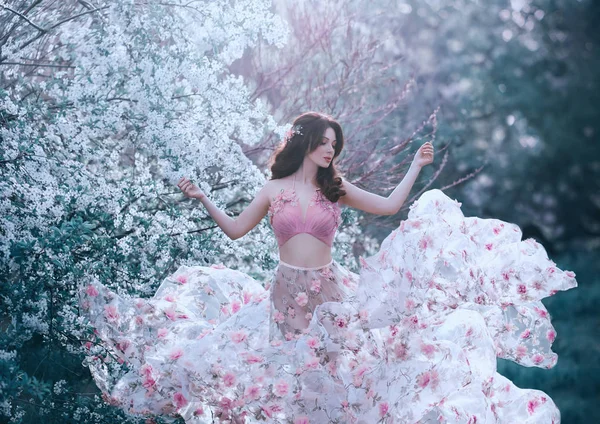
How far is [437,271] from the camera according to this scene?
3.53 metres

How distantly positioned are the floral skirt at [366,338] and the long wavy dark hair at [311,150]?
42cm

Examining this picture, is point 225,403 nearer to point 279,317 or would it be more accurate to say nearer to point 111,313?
point 279,317

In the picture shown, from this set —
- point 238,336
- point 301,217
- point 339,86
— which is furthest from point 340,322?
point 339,86

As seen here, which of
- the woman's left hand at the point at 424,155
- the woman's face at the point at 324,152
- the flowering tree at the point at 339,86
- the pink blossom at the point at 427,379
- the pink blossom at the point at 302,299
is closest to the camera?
the pink blossom at the point at 427,379

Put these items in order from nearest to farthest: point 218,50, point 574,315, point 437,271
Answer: point 437,271
point 218,50
point 574,315

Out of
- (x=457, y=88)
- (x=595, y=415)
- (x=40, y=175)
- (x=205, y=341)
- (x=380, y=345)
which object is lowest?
(x=595, y=415)

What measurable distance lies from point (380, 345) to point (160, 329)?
1117 millimetres

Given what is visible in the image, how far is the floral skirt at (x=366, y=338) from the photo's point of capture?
10.7ft

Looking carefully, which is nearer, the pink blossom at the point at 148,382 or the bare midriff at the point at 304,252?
the pink blossom at the point at 148,382

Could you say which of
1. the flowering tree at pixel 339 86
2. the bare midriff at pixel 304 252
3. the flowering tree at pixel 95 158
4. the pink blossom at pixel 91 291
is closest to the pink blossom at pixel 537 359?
the bare midriff at pixel 304 252

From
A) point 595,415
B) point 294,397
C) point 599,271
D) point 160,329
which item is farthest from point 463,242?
point 599,271

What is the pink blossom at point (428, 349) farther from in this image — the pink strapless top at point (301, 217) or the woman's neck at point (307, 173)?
the woman's neck at point (307, 173)

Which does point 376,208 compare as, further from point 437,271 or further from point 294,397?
point 294,397

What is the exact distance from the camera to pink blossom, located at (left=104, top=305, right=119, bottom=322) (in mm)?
3627
